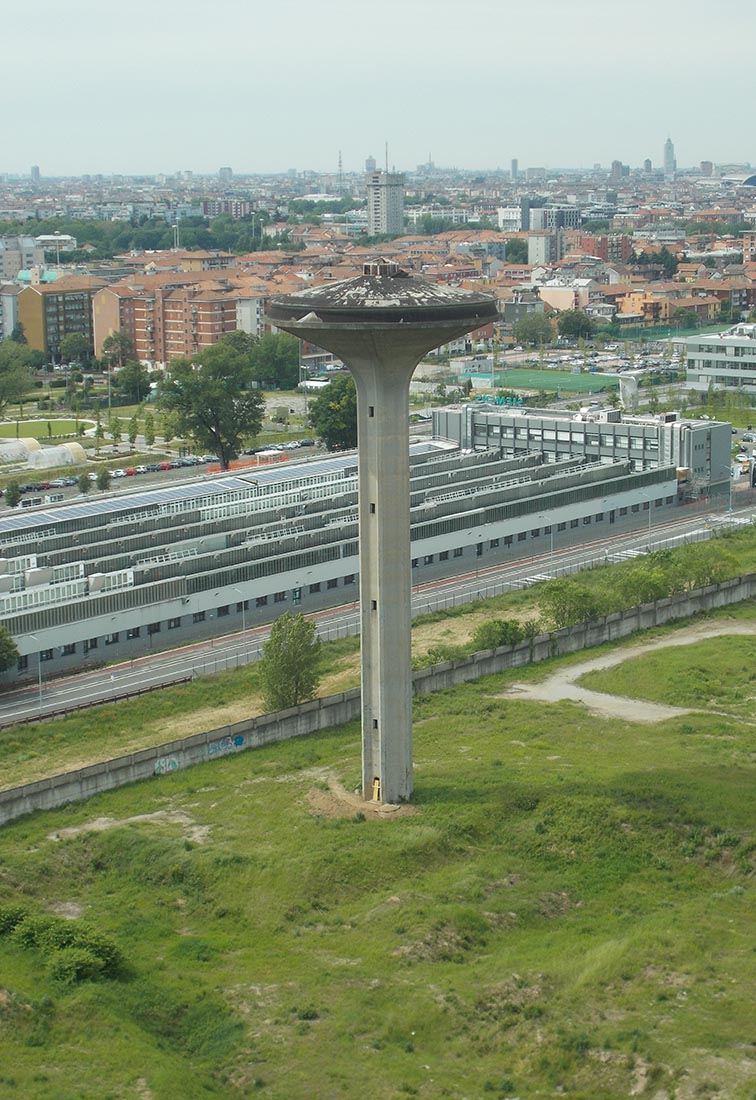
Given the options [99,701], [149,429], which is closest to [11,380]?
[149,429]

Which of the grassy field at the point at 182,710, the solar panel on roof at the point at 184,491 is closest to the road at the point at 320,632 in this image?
the grassy field at the point at 182,710

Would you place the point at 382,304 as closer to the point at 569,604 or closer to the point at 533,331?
the point at 569,604

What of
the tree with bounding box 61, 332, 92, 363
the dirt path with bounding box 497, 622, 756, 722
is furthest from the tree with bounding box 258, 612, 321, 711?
the tree with bounding box 61, 332, 92, 363

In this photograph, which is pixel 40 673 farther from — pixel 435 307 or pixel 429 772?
pixel 435 307

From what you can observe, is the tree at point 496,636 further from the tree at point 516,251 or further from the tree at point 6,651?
the tree at point 516,251

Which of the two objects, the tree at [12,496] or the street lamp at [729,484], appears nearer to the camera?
the street lamp at [729,484]

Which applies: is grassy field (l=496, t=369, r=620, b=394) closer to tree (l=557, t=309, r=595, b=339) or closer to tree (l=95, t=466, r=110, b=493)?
tree (l=557, t=309, r=595, b=339)
